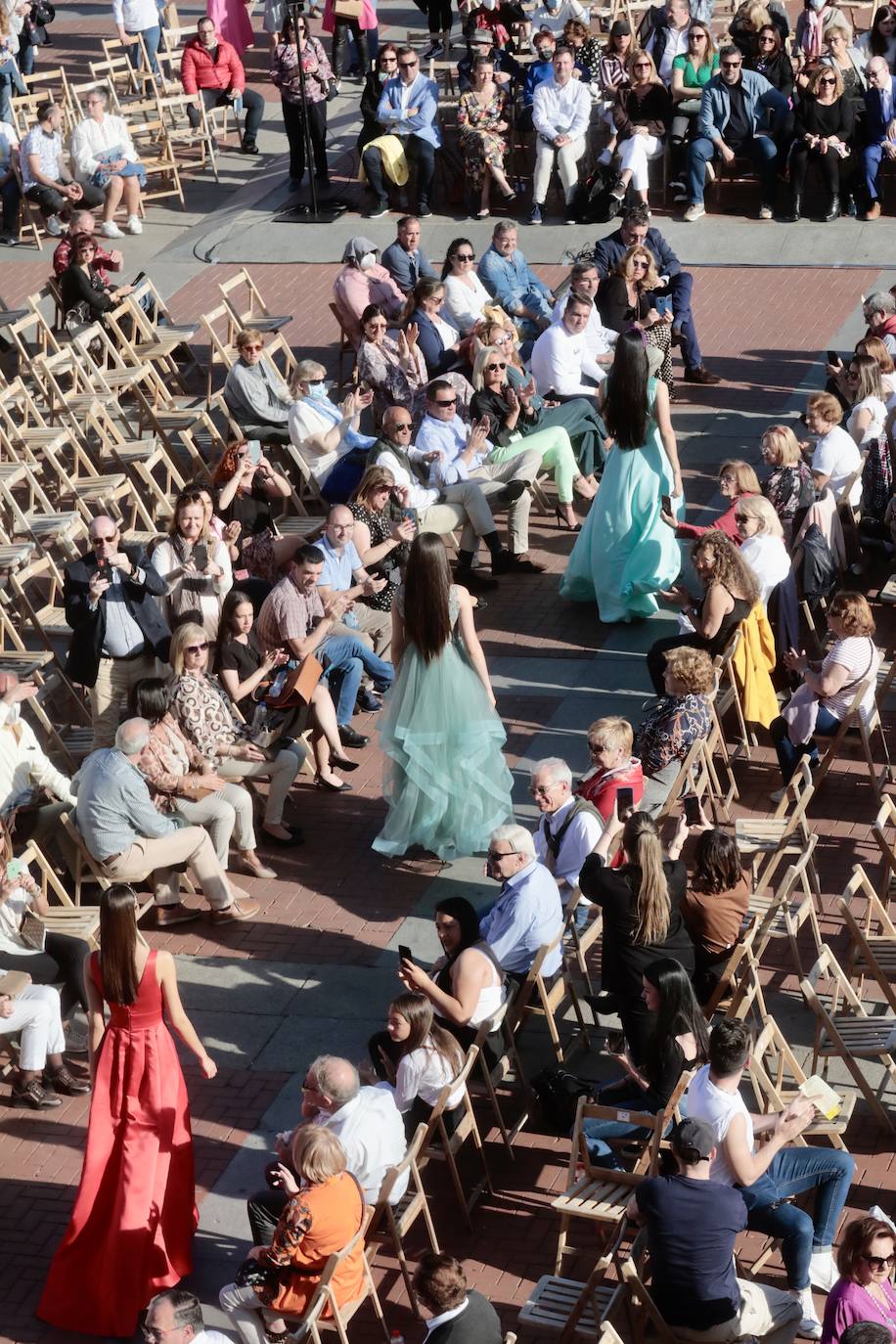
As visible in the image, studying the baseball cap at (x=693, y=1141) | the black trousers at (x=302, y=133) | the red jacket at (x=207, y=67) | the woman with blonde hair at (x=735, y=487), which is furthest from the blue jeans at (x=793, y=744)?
the red jacket at (x=207, y=67)

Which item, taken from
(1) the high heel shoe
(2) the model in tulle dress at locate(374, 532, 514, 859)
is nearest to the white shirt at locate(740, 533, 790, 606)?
(2) the model in tulle dress at locate(374, 532, 514, 859)

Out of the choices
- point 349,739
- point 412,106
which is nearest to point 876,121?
point 412,106

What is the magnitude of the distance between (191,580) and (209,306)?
694cm

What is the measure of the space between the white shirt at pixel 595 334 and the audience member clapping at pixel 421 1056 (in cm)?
697

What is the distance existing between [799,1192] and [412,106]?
42.4ft

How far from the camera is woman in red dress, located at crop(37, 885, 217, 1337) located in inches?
271

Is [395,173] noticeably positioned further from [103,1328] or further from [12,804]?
[103,1328]

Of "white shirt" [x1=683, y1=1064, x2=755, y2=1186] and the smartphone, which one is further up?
"white shirt" [x1=683, y1=1064, x2=755, y2=1186]

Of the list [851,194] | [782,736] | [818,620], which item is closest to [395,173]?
[851,194]

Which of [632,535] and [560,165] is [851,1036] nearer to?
[632,535]

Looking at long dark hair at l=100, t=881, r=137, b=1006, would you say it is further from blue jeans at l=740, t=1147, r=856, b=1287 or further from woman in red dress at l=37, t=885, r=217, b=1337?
blue jeans at l=740, t=1147, r=856, b=1287

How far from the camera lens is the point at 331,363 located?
50.0ft

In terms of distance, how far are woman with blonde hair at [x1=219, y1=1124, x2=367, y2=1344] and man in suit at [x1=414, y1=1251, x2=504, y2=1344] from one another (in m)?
0.46

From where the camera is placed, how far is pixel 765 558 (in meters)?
10.2
